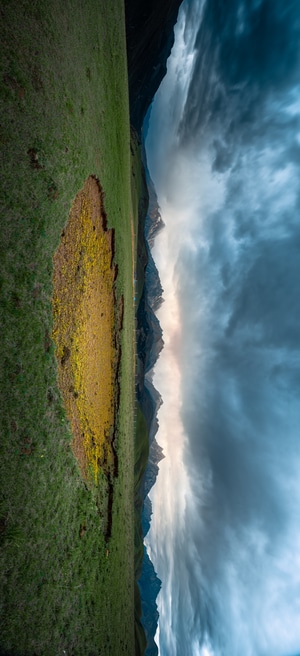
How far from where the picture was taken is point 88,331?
8.78m

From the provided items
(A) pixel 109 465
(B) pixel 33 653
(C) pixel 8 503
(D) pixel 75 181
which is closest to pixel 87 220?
(D) pixel 75 181

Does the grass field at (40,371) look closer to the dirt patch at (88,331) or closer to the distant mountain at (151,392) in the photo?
the dirt patch at (88,331)

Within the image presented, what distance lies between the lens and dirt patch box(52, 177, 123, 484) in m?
6.78

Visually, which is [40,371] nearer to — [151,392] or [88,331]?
Answer: [88,331]

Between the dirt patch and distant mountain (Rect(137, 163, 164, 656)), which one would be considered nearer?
the dirt patch

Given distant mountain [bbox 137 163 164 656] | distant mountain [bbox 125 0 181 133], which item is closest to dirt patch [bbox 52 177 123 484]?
distant mountain [bbox 125 0 181 133]

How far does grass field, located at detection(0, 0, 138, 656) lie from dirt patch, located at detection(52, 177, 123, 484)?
1.62 feet

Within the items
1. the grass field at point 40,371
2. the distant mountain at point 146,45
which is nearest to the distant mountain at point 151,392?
the distant mountain at point 146,45

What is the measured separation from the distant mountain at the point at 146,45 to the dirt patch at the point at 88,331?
33780 millimetres

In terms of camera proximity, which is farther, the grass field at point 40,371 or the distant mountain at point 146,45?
the distant mountain at point 146,45

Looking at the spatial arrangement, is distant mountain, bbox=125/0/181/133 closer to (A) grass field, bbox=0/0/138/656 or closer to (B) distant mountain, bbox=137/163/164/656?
(A) grass field, bbox=0/0/138/656

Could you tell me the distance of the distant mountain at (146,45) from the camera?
31016 mm

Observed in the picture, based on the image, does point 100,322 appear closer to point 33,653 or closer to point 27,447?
point 27,447

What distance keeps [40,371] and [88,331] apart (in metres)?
3.45
